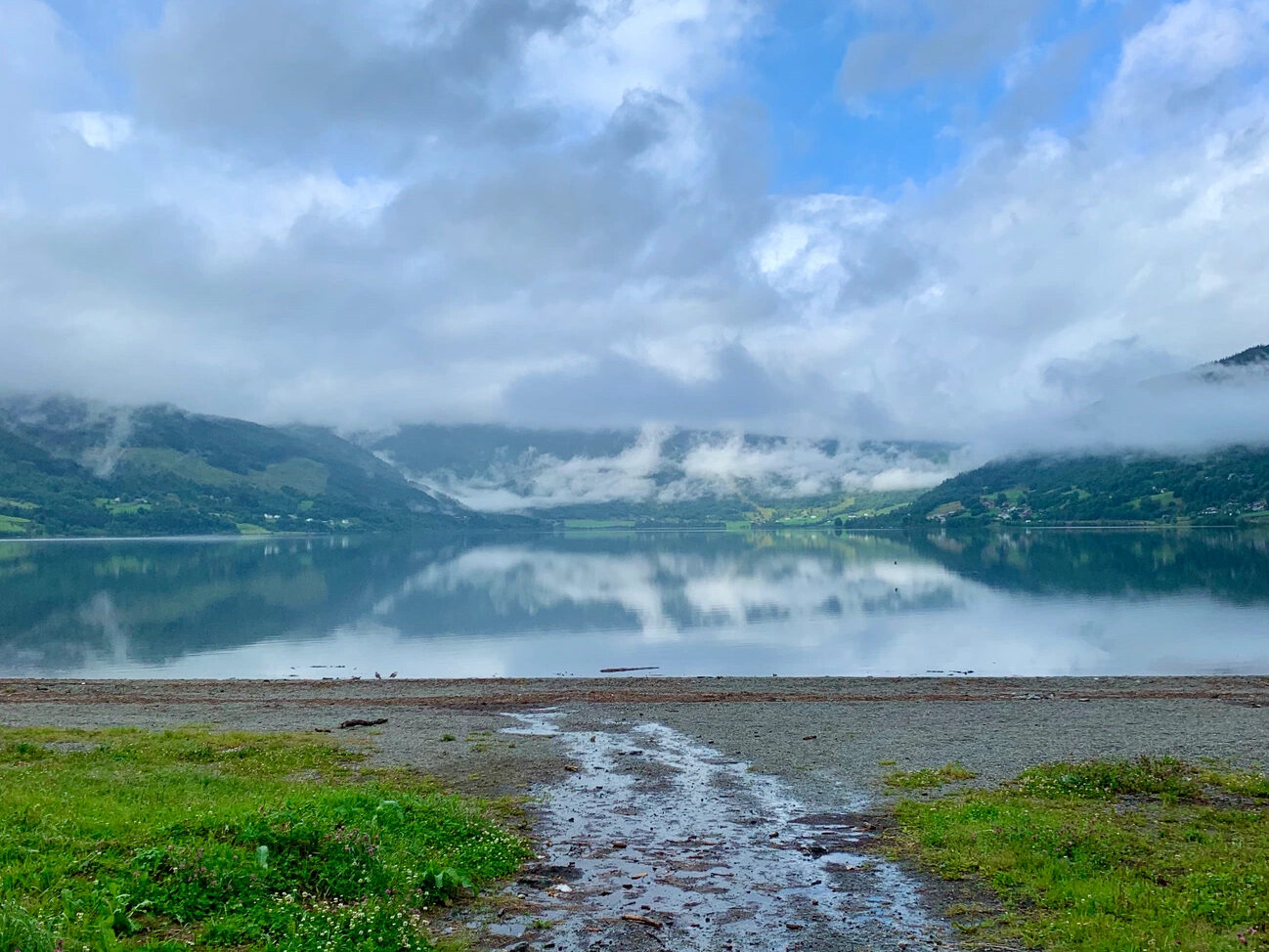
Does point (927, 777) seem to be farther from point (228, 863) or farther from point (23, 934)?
point (23, 934)

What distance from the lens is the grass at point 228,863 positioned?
10078 mm

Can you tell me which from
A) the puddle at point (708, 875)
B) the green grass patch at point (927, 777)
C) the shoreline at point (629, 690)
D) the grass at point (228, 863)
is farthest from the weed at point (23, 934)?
the shoreline at point (629, 690)

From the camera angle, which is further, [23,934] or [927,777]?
[927,777]

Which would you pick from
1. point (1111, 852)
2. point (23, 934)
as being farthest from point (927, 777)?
point (23, 934)

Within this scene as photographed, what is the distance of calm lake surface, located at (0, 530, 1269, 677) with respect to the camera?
60719 millimetres

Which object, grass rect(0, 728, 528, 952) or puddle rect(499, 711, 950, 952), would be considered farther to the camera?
puddle rect(499, 711, 950, 952)

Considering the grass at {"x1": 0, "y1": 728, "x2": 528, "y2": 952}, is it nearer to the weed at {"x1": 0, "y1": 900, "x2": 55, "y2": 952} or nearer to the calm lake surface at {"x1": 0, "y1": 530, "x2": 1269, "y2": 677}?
the weed at {"x1": 0, "y1": 900, "x2": 55, "y2": 952}

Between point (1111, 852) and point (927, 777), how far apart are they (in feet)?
26.2

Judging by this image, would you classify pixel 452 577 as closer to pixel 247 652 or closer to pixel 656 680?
pixel 247 652

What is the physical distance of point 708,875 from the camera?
1459 centimetres

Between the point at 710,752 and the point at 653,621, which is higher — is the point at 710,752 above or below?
above

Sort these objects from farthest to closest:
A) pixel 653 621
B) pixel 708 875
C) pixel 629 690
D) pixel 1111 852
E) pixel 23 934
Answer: pixel 653 621
pixel 629 690
pixel 708 875
pixel 1111 852
pixel 23 934

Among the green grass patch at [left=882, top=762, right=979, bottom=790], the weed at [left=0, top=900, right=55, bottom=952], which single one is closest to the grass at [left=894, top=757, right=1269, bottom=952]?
the green grass patch at [left=882, top=762, right=979, bottom=790]

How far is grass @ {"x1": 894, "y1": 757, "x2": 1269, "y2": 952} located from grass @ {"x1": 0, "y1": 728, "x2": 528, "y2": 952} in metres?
7.81
